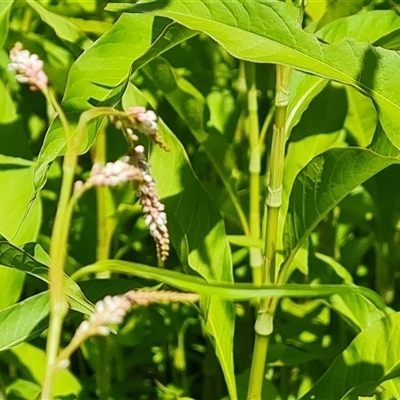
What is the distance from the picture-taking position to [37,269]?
0.79m

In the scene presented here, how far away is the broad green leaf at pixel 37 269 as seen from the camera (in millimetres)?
764

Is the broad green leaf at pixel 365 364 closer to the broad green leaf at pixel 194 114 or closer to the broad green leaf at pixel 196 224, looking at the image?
the broad green leaf at pixel 196 224

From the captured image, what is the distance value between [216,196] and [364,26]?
373 mm

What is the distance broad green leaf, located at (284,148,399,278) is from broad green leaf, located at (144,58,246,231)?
0.24 meters

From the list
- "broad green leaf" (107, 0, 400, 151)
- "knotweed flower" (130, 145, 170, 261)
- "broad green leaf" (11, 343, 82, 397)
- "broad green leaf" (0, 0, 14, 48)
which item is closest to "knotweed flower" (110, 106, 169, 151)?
"knotweed flower" (130, 145, 170, 261)

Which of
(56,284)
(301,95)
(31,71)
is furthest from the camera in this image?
(301,95)

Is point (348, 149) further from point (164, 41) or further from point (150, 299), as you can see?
point (150, 299)

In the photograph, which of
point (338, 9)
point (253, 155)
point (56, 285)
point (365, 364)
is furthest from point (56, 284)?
point (338, 9)

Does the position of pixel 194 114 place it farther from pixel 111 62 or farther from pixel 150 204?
pixel 150 204

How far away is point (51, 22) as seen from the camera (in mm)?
1248

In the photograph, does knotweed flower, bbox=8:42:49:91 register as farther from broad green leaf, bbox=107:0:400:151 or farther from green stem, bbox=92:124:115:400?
green stem, bbox=92:124:115:400

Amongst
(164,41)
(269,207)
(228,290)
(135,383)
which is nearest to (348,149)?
(269,207)

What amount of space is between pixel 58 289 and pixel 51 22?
779 mm

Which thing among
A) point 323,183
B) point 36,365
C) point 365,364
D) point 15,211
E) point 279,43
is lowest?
point 36,365
